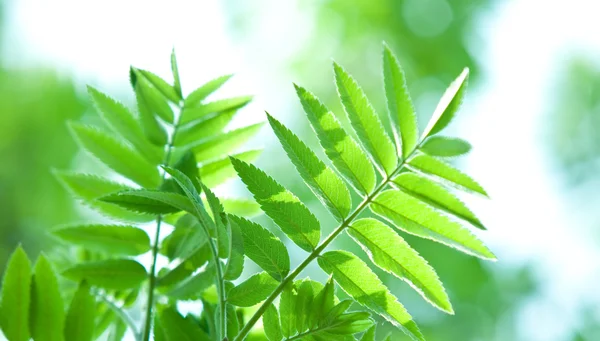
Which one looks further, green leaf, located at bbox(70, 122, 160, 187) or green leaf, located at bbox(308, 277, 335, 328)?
green leaf, located at bbox(70, 122, 160, 187)

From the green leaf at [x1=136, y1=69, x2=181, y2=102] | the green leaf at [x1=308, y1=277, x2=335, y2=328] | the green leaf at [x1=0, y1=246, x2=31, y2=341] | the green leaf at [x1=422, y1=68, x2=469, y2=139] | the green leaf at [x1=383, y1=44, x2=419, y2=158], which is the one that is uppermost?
the green leaf at [x1=422, y1=68, x2=469, y2=139]

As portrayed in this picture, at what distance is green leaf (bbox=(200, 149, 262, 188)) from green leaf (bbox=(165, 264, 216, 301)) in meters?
0.19

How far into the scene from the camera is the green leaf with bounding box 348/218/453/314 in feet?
2.14

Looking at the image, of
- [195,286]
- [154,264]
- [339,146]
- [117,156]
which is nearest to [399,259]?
[339,146]

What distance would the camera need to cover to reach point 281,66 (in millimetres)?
7852

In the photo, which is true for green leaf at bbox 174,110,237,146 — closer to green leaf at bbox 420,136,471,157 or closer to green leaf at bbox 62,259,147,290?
green leaf at bbox 62,259,147,290

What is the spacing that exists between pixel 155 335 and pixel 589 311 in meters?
6.37

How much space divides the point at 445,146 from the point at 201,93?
1.25 feet

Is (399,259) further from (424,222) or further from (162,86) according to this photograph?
(162,86)

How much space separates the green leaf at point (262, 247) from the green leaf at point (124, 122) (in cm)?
33

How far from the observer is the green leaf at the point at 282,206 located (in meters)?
0.63

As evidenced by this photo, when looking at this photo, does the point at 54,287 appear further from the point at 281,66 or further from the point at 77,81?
the point at 281,66

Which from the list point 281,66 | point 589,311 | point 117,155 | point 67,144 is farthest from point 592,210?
point 117,155

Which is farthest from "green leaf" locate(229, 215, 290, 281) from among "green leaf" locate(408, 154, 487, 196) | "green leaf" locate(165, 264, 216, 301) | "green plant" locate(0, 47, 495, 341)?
"green leaf" locate(408, 154, 487, 196)
